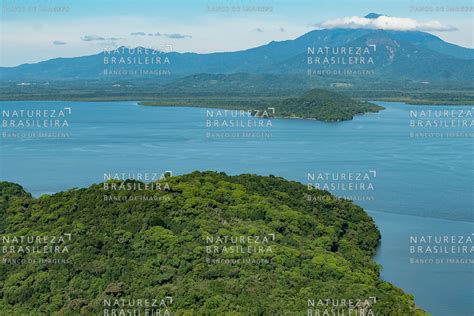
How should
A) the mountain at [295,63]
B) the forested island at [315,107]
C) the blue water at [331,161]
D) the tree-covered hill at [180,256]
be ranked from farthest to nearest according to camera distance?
Result: the mountain at [295,63] → the forested island at [315,107] → the blue water at [331,161] → the tree-covered hill at [180,256]

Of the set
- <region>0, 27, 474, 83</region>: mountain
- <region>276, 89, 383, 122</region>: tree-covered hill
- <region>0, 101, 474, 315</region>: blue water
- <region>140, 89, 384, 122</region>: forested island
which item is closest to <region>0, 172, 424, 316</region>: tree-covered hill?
<region>0, 101, 474, 315</region>: blue water

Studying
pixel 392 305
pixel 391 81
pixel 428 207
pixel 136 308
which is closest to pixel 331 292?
pixel 392 305

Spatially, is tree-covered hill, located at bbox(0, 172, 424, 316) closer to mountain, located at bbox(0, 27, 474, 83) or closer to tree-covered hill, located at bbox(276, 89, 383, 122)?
tree-covered hill, located at bbox(276, 89, 383, 122)

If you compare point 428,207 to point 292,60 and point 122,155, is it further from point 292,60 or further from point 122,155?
point 292,60

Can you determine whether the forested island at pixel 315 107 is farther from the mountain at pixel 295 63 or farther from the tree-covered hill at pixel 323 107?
the mountain at pixel 295 63

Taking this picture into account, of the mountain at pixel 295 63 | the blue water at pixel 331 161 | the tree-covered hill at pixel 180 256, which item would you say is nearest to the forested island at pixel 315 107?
the blue water at pixel 331 161

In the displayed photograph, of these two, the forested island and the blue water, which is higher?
the forested island

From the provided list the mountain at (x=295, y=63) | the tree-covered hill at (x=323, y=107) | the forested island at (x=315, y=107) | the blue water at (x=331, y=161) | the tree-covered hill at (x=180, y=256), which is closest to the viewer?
the tree-covered hill at (x=180, y=256)
